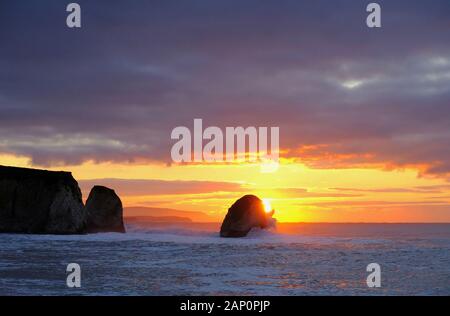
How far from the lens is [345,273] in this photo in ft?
61.4

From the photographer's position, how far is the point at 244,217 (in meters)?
48.4

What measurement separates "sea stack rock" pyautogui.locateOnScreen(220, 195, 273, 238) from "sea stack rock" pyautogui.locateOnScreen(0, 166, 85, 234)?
14628 millimetres

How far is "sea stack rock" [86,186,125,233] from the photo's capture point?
178 feet

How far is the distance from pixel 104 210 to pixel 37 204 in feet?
28.8

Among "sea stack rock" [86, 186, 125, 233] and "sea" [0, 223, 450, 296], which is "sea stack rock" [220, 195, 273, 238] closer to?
"sea stack rock" [86, 186, 125, 233]

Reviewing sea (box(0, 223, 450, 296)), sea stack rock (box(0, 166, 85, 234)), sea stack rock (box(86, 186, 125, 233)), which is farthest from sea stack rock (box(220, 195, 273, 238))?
sea (box(0, 223, 450, 296))

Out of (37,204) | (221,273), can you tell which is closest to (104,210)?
(37,204)

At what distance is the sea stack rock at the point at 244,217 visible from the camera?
48312 millimetres

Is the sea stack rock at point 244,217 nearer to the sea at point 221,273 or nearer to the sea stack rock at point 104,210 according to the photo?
the sea stack rock at point 104,210

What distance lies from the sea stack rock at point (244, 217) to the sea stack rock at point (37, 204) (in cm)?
1463

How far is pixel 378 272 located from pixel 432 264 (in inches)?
194
